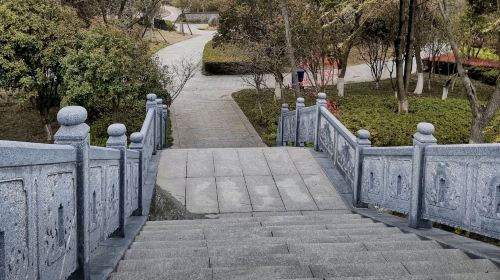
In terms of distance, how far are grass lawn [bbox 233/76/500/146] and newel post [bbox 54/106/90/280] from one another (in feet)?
36.5

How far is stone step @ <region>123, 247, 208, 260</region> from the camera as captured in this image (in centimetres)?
457

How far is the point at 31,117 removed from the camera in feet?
67.6

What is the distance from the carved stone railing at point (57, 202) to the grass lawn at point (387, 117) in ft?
34.8

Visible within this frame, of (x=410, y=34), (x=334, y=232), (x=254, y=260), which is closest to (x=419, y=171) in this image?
(x=334, y=232)

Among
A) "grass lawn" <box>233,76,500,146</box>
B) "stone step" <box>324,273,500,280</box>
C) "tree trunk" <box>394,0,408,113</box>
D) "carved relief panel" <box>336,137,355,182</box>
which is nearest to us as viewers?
"stone step" <box>324,273,500,280</box>

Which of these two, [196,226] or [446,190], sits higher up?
[446,190]

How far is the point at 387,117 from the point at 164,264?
45.4 ft

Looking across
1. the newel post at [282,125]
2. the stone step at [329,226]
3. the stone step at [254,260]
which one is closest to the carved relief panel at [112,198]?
the stone step at [254,260]

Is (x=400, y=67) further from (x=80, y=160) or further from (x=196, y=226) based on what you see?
(x=80, y=160)

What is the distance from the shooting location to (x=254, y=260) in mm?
4375

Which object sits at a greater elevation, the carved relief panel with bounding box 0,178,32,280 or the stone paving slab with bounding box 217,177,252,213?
the carved relief panel with bounding box 0,178,32,280

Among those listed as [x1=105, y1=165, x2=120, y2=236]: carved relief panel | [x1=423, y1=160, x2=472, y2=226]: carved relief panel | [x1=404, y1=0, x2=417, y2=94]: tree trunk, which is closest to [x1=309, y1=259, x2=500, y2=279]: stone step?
[x1=423, y1=160, x2=472, y2=226]: carved relief panel

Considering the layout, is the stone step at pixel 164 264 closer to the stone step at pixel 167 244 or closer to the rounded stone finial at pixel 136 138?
the stone step at pixel 167 244

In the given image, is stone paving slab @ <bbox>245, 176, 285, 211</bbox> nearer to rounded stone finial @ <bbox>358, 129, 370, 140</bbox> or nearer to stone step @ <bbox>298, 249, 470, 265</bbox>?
rounded stone finial @ <bbox>358, 129, 370, 140</bbox>
